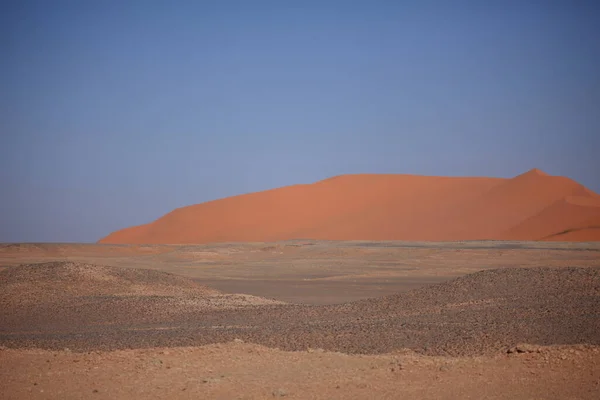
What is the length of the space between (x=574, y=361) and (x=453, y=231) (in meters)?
75.6

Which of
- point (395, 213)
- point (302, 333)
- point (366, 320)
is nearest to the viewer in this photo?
point (302, 333)

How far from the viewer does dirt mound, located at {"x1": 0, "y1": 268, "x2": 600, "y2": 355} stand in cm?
1085

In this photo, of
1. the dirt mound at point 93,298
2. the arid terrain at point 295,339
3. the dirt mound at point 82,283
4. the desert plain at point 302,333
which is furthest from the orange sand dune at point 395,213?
the arid terrain at point 295,339

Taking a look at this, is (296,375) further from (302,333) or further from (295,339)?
(302,333)

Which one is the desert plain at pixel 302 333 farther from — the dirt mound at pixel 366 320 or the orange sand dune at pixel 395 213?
the orange sand dune at pixel 395 213

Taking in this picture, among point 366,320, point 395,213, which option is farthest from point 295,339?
point 395,213

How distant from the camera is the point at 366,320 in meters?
14.2

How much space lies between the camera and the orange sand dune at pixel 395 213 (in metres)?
79.3

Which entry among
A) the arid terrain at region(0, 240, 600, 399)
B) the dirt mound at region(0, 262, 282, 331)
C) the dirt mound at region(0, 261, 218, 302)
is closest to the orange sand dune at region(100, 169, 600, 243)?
the dirt mound at region(0, 261, 218, 302)

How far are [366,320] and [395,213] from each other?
81.0 metres

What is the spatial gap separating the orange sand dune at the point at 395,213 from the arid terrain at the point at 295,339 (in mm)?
55793

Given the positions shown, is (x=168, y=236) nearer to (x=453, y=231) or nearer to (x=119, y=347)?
(x=453, y=231)

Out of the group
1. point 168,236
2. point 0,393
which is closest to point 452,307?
point 0,393

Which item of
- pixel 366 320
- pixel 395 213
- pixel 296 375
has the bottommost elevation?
pixel 296 375
